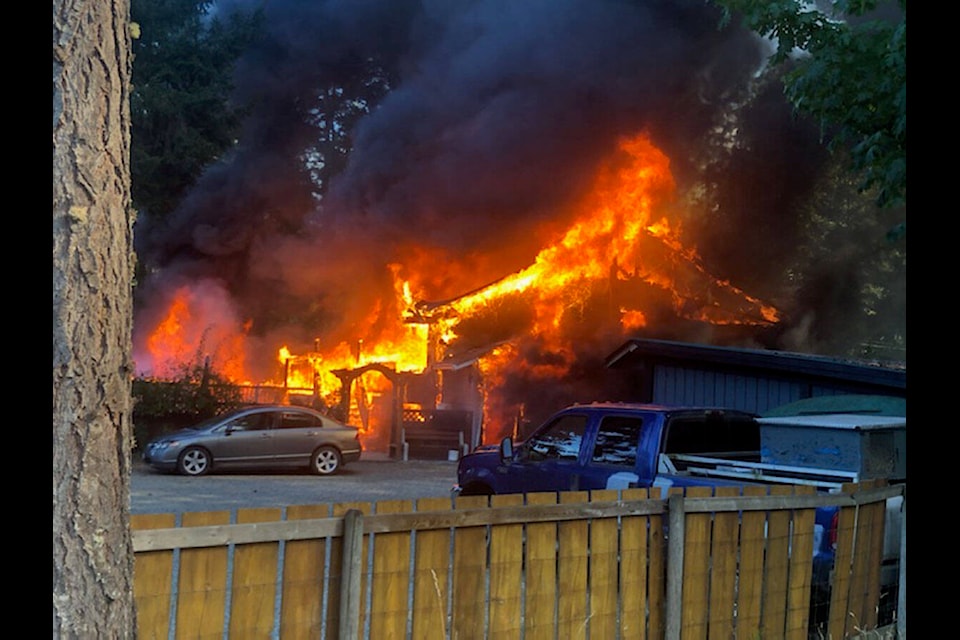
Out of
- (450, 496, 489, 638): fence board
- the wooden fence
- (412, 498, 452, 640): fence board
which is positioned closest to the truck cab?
the wooden fence

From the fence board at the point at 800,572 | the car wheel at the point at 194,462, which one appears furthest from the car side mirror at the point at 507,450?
the car wheel at the point at 194,462

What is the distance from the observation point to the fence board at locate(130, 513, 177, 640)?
414 cm

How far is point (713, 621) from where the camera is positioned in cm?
561

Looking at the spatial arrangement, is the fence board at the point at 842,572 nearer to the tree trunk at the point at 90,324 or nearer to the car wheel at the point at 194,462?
the tree trunk at the point at 90,324

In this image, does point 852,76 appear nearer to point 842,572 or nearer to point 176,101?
point 842,572

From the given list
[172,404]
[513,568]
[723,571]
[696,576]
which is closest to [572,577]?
[513,568]

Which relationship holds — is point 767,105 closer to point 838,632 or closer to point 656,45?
point 656,45

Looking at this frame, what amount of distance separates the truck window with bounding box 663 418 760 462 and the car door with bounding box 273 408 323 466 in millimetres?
11058

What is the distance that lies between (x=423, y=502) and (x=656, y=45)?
87.8 ft

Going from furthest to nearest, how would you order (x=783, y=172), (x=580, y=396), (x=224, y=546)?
(x=783, y=172) → (x=580, y=396) → (x=224, y=546)

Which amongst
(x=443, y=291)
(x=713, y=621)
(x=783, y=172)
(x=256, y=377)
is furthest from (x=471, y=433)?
(x=713, y=621)

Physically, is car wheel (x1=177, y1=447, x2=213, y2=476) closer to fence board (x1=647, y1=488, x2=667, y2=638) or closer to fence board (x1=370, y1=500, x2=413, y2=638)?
fence board (x1=647, y1=488, x2=667, y2=638)

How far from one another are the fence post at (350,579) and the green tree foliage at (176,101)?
1009 inches

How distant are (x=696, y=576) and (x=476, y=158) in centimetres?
2350
